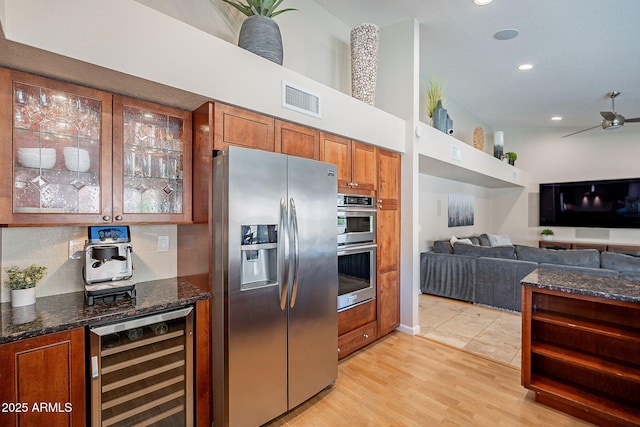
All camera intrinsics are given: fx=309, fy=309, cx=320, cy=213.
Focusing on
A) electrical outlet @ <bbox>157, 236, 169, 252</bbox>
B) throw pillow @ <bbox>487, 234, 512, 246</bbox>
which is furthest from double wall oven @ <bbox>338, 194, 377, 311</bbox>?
throw pillow @ <bbox>487, 234, 512, 246</bbox>

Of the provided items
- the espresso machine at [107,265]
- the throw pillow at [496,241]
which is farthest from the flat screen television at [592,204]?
the espresso machine at [107,265]

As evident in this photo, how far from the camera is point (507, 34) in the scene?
11.2ft

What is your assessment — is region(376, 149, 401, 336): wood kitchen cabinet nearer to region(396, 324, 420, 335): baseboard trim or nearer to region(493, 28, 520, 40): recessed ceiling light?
region(396, 324, 420, 335): baseboard trim

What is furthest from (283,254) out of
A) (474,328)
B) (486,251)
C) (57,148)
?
(486,251)

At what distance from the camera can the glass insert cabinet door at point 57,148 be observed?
1.56 metres

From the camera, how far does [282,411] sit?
6.72ft

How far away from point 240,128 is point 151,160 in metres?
0.61

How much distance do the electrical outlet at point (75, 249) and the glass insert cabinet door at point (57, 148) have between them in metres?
0.32

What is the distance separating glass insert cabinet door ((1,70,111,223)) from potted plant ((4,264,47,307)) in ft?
1.07

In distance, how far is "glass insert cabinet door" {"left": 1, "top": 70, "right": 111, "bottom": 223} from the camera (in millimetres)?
1562

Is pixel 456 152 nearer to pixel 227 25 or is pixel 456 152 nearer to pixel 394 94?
pixel 394 94

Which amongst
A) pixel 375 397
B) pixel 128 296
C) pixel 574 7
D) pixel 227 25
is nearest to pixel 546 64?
pixel 574 7

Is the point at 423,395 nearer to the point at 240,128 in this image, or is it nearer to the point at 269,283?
the point at 269,283

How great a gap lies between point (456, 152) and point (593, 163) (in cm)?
521
